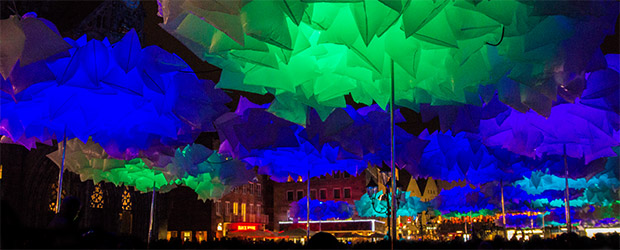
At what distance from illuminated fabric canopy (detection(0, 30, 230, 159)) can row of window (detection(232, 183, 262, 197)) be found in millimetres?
37025

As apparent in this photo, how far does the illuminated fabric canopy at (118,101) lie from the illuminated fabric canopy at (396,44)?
1.65 meters

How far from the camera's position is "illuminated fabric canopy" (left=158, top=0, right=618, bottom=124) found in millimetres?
4711

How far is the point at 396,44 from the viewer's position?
526 cm

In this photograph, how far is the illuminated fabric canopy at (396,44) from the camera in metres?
4.71

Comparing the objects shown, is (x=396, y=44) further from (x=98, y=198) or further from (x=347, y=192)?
(x=347, y=192)

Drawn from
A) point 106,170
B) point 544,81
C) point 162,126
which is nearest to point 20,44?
point 162,126

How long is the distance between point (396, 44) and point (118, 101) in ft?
18.2

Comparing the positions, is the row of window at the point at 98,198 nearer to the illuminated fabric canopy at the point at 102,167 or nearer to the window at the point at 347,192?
the illuminated fabric canopy at the point at 102,167

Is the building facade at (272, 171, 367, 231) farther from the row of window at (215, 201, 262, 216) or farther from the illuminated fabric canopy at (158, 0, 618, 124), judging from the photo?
the illuminated fabric canopy at (158, 0, 618, 124)

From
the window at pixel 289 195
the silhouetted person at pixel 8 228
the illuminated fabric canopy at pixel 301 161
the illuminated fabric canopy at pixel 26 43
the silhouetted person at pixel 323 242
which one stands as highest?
the window at pixel 289 195

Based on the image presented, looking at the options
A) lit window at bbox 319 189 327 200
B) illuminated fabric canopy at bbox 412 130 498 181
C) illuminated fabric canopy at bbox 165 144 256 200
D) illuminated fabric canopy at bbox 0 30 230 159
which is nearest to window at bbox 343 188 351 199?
lit window at bbox 319 189 327 200

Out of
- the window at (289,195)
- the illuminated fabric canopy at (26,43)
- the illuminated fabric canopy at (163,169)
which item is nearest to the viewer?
the illuminated fabric canopy at (26,43)

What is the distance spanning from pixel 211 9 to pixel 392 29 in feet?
6.02

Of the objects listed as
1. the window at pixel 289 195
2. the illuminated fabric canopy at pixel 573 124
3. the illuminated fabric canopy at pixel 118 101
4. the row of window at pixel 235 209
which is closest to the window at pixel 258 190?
the row of window at pixel 235 209
